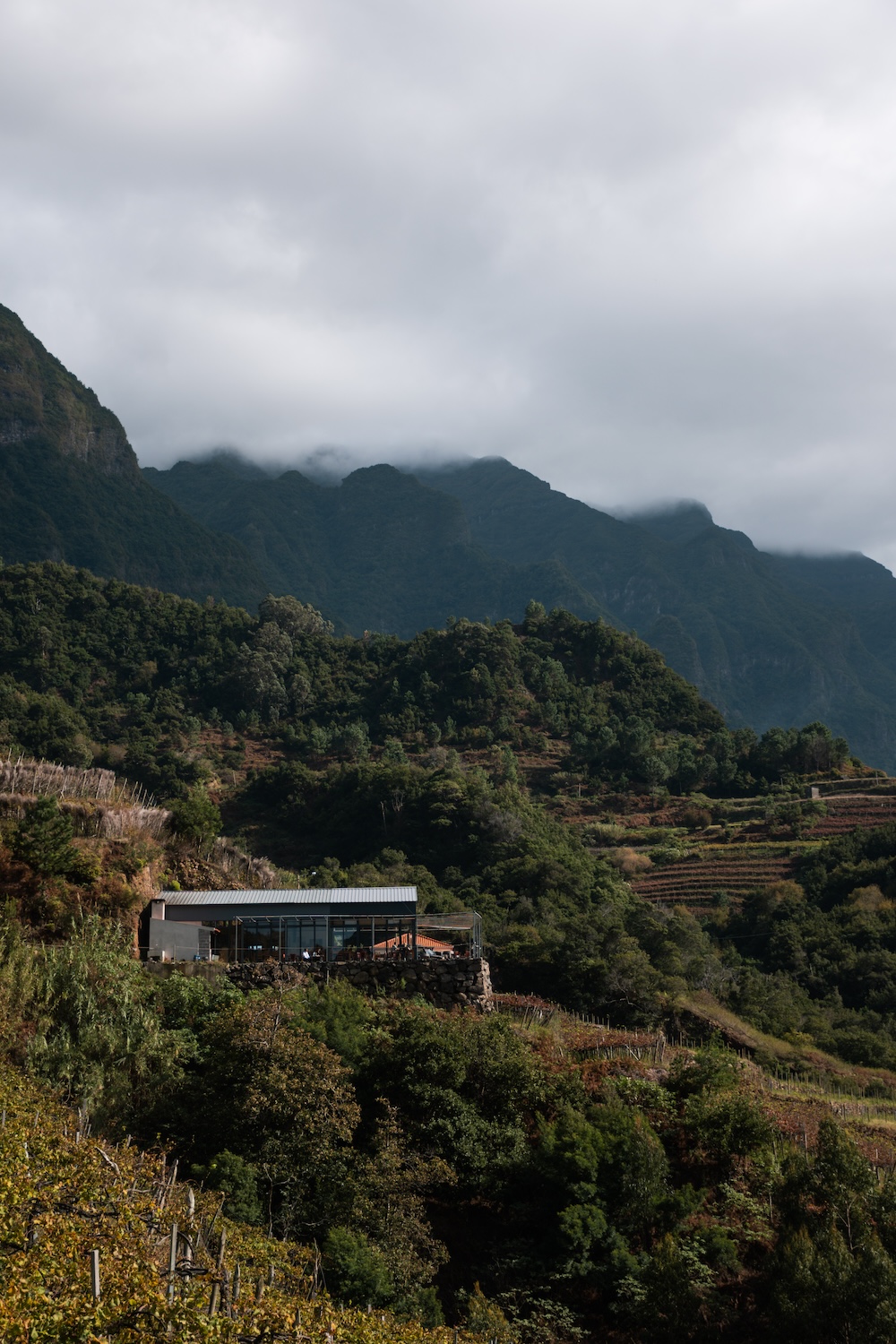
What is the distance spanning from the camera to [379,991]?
22016 mm

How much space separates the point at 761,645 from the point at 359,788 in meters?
145

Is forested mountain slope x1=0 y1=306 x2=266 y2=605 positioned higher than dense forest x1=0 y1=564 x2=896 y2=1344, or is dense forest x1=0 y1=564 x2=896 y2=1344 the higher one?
forested mountain slope x1=0 y1=306 x2=266 y2=605

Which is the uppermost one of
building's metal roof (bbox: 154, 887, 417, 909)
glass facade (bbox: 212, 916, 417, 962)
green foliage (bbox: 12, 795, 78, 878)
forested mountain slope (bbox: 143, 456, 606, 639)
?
forested mountain slope (bbox: 143, 456, 606, 639)

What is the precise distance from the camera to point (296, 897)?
79.0ft

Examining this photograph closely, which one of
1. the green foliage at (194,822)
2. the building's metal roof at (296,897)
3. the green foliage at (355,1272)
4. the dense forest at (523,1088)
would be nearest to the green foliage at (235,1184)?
the dense forest at (523,1088)

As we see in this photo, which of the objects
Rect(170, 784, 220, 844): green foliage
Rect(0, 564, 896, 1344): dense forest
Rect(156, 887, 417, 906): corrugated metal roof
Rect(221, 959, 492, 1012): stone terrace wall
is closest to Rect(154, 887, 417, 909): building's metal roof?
Rect(156, 887, 417, 906): corrugated metal roof

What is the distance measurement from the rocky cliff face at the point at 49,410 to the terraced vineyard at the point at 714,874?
105926mm

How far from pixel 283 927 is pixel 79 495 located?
12176 centimetres

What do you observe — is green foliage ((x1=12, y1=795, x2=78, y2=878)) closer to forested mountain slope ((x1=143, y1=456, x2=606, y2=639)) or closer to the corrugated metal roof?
the corrugated metal roof

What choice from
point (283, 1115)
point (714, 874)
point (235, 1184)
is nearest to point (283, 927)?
point (283, 1115)

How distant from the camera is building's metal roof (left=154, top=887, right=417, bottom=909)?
23203mm

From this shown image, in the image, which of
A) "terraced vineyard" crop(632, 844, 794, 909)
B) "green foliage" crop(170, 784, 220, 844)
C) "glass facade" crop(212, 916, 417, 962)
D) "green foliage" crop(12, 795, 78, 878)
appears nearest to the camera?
"green foliage" crop(12, 795, 78, 878)

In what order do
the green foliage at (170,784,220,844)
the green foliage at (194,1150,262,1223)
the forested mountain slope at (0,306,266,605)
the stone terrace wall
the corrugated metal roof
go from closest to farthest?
1. the green foliage at (194,1150,262,1223)
2. the stone terrace wall
3. the corrugated metal roof
4. the green foliage at (170,784,220,844)
5. the forested mountain slope at (0,306,266,605)

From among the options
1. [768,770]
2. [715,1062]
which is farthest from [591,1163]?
[768,770]
